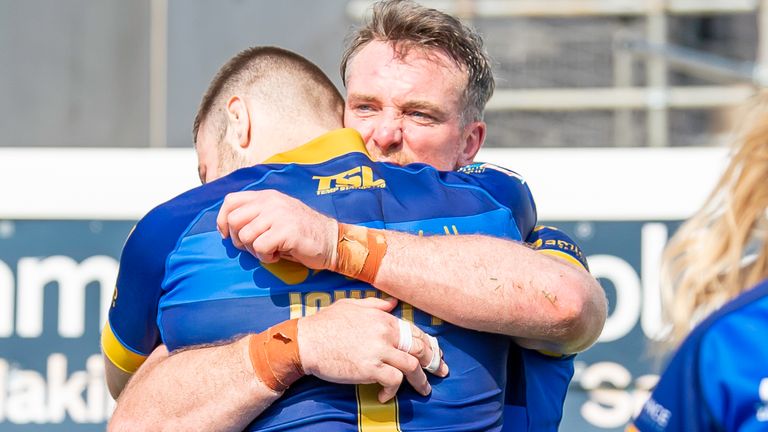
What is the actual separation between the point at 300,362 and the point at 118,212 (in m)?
2.47

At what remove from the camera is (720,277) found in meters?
1.51

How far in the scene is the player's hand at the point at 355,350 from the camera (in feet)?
5.97

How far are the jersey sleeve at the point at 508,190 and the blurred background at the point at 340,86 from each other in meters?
0.69

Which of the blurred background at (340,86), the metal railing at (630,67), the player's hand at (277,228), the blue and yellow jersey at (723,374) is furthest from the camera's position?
the metal railing at (630,67)

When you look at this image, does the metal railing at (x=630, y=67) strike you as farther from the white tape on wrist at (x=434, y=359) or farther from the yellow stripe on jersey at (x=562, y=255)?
the white tape on wrist at (x=434, y=359)

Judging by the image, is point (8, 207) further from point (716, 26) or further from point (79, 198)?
point (716, 26)

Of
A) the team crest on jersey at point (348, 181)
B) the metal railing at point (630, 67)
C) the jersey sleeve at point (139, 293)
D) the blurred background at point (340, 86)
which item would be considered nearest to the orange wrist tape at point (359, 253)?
the team crest on jersey at point (348, 181)

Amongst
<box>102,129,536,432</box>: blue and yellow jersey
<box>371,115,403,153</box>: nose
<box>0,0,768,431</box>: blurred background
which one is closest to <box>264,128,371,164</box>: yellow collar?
<box>102,129,536,432</box>: blue and yellow jersey

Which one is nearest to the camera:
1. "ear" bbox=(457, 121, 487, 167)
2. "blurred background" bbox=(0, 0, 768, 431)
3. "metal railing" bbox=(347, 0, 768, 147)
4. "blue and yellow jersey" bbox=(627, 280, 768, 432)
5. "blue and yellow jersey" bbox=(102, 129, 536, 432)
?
"blue and yellow jersey" bbox=(627, 280, 768, 432)

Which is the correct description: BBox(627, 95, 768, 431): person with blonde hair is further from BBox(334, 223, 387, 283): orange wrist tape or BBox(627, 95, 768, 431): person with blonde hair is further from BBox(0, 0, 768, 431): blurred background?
BBox(0, 0, 768, 431): blurred background

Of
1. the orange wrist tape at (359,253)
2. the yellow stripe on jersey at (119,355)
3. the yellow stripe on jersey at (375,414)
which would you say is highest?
the orange wrist tape at (359,253)

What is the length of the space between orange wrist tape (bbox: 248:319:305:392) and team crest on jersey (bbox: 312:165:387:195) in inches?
10.2

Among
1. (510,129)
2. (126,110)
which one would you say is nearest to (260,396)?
(126,110)

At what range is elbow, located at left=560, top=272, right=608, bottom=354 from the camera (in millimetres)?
1939
